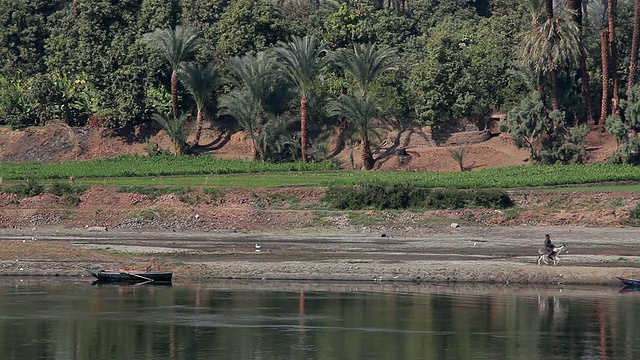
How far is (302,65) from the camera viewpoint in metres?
72.0

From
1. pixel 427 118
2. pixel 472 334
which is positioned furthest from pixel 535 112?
pixel 472 334

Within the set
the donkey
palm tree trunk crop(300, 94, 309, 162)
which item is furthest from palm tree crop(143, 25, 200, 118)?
the donkey

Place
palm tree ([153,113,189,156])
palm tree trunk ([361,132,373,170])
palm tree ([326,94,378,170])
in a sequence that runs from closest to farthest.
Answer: palm tree ([326,94,378,170])
palm tree trunk ([361,132,373,170])
palm tree ([153,113,189,156])

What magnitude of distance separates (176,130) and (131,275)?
37.0 m

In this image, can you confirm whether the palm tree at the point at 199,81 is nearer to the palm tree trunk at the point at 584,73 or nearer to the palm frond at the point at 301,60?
the palm frond at the point at 301,60

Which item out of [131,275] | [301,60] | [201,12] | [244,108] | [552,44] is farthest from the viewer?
[201,12]

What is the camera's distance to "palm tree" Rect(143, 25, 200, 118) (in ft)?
248

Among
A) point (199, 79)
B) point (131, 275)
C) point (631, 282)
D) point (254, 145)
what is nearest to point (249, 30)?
point (199, 79)

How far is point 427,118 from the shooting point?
73.3 metres

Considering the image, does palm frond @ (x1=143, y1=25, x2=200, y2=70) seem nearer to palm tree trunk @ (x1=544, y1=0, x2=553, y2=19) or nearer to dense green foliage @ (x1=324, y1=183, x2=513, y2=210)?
palm tree trunk @ (x1=544, y1=0, x2=553, y2=19)

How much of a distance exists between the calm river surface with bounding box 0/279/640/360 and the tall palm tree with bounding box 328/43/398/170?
32.1 meters

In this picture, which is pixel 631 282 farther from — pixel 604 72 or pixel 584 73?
pixel 584 73

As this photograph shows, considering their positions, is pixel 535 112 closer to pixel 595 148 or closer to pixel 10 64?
pixel 595 148

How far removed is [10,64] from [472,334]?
6989cm
